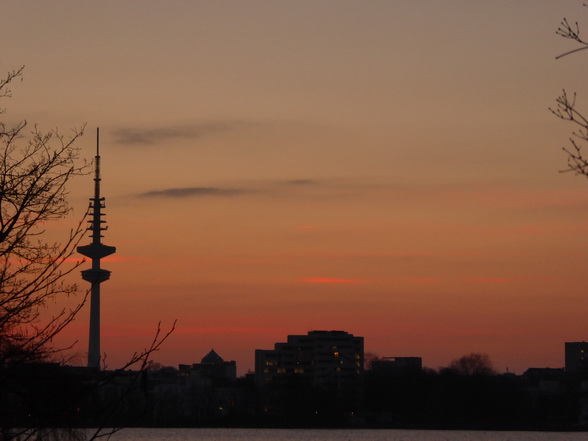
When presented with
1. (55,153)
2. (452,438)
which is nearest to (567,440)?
(452,438)

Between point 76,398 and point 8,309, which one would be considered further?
point 8,309

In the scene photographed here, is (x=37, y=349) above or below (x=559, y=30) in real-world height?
below

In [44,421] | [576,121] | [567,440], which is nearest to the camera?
[576,121]

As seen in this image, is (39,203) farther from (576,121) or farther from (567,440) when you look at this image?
(567,440)

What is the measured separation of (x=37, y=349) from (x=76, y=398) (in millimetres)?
1079

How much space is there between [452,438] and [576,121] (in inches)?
7502

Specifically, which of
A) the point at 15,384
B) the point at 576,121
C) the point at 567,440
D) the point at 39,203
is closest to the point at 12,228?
the point at 39,203

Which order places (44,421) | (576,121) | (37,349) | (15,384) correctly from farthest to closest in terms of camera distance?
(15,384), (37,349), (44,421), (576,121)

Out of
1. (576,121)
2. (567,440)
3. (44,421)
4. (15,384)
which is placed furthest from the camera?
(567,440)

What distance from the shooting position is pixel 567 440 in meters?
188

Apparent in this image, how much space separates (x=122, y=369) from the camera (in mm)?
13516

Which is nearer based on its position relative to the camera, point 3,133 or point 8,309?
point 8,309

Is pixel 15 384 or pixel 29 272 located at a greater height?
pixel 29 272

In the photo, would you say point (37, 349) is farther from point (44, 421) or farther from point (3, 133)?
point (3, 133)
